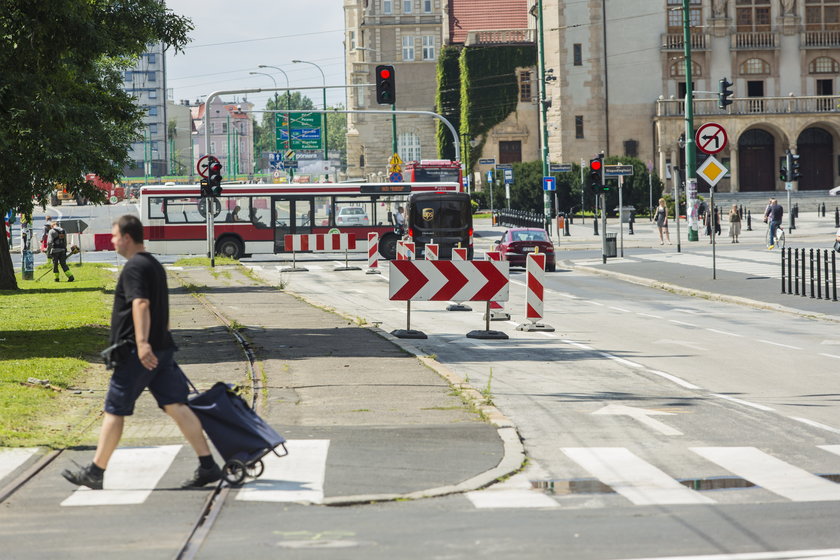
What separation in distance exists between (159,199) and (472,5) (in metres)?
65.1

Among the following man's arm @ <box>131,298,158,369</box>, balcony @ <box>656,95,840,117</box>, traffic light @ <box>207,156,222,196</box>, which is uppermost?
balcony @ <box>656,95,840,117</box>

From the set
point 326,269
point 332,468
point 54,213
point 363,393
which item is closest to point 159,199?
point 326,269

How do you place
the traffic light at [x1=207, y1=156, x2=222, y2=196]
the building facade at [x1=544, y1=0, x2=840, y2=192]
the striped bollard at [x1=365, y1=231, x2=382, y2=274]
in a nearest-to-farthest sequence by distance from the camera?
1. the traffic light at [x1=207, y1=156, x2=222, y2=196]
2. the striped bollard at [x1=365, y1=231, x2=382, y2=274]
3. the building facade at [x1=544, y1=0, x2=840, y2=192]

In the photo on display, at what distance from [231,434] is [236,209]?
40.4 m

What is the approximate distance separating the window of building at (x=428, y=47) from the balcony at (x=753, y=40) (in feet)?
124

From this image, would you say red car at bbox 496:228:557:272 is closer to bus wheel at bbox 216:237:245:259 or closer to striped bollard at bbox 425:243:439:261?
striped bollard at bbox 425:243:439:261

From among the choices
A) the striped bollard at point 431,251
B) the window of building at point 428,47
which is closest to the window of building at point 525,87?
the window of building at point 428,47

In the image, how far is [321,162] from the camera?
130 metres

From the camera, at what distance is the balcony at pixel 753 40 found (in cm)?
8619

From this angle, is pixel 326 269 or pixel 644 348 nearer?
pixel 644 348

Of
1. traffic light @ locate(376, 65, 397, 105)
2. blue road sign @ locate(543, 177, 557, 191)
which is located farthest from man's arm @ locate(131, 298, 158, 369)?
blue road sign @ locate(543, 177, 557, 191)

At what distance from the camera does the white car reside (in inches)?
1934

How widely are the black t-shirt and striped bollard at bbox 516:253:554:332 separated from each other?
11.8 metres

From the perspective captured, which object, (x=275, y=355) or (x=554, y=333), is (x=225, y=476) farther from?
(x=554, y=333)
